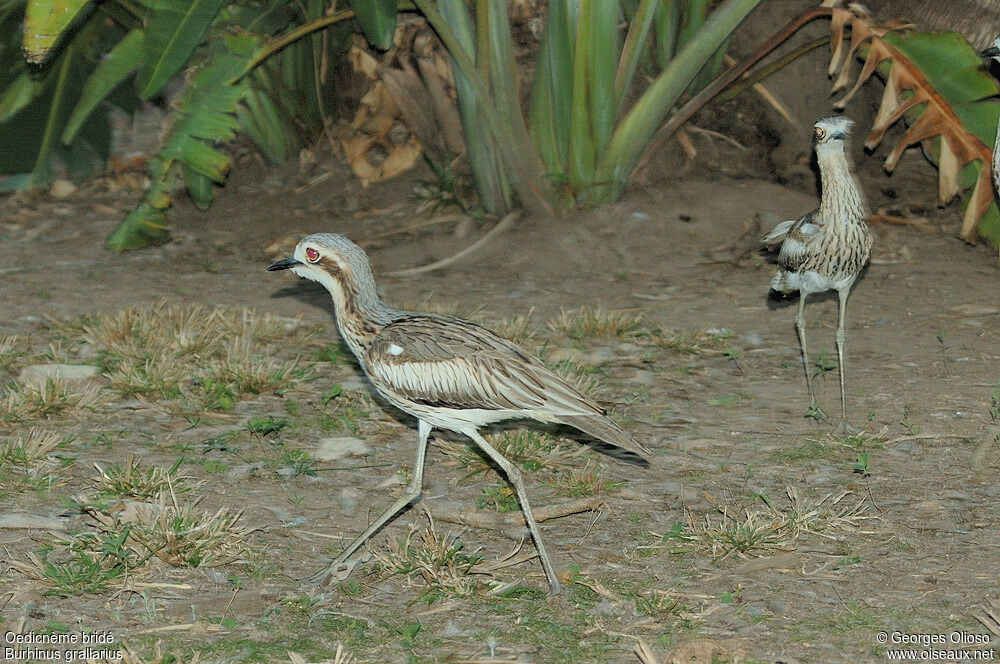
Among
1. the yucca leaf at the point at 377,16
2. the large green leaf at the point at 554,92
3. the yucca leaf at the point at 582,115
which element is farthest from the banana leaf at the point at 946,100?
the yucca leaf at the point at 377,16

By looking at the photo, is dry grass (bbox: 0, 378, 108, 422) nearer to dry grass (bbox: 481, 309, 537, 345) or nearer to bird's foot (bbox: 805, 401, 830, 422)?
dry grass (bbox: 481, 309, 537, 345)

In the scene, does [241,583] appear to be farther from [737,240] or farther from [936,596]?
[737,240]

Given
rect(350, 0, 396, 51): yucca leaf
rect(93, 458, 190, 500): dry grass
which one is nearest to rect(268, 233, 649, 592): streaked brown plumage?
rect(93, 458, 190, 500): dry grass

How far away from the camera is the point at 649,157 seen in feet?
27.9

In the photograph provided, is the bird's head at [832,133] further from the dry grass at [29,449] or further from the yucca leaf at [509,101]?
the dry grass at [29,449]

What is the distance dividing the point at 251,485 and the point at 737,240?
4.41 meters

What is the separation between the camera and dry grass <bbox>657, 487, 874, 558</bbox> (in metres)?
4.03

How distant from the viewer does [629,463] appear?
4.89 m

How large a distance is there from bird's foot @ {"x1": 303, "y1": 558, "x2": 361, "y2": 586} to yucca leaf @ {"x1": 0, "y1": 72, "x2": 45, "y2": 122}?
643cm

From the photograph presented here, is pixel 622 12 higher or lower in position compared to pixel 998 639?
higher

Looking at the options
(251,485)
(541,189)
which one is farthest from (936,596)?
(541,189)

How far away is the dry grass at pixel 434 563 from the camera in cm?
381

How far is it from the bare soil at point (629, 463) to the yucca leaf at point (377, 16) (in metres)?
1.55

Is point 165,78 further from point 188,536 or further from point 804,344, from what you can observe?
point 804,344
